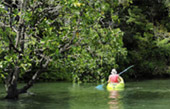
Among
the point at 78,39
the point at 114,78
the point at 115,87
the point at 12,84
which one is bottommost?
the point at 115,87

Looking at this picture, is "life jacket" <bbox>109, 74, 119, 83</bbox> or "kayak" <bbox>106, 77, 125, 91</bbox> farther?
"life jacket" <bbox>109, 74, 119, 83</bbox>

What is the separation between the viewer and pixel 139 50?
29.4m

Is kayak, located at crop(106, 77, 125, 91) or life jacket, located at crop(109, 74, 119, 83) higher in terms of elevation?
life jacket, located at crop(109, 74, 119, 83)

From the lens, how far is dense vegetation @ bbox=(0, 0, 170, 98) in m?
11.2

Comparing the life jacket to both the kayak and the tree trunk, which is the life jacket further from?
the tree trunk

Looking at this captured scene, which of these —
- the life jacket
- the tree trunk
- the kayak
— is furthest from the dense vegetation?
the life jacket

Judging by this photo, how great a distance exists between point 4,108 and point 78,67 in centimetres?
339

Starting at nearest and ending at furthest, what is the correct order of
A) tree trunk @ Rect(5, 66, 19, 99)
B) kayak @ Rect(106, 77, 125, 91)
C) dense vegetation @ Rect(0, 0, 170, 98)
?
dense vegetation @ Rect(0, 0, 170, 98) → tree trunk @ Rect(5, 66, 19, 99) → kayak @ Rect(106, 77, 125, 91)

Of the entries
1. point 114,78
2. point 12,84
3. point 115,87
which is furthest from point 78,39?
point 114,78

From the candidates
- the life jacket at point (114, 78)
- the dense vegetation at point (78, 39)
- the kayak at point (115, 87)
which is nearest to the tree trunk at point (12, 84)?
the dense vegetation at point (78, 39)

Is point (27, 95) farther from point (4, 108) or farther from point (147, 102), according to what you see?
point (147, 102)

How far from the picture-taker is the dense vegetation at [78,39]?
1124 cm

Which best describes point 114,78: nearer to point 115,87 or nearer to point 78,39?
point 115,87

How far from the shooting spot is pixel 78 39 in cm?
1244
